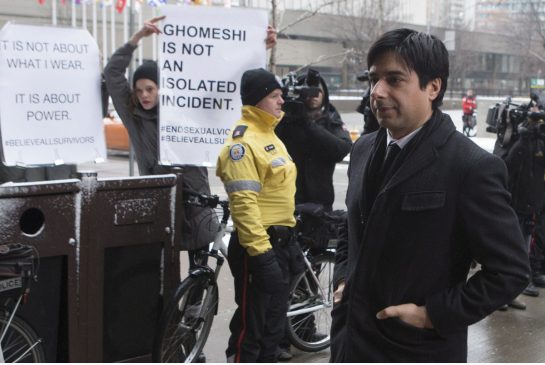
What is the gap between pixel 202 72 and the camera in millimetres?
4941

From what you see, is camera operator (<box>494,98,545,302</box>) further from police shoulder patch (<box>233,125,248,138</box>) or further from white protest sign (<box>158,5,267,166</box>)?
police shoulder patch (<box>233,125,248,138</box>)

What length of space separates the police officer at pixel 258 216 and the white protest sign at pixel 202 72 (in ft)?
1.78

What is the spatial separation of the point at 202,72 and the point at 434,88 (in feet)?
9.15

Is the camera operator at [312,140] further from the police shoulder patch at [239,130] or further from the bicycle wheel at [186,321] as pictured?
the bicycle wheel at [186,321]

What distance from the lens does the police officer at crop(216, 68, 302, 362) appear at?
13.8ft

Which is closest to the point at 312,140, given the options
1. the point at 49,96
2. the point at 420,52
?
the point at 49,96

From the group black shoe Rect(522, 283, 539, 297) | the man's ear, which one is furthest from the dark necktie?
black shoe Rect(522, 283, 539, 297)

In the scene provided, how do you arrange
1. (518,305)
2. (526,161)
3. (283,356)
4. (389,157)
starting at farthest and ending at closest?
(526,161), (518,305), (283,356), (389,157)

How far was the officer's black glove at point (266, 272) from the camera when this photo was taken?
4.28m

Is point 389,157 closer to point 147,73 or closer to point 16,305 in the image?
point 16,305

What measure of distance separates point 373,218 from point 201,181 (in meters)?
2.73

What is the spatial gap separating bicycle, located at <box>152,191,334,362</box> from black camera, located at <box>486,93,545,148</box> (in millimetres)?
2520

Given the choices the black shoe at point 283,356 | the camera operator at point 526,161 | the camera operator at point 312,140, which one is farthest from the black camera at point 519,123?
the black shoe at point 283,356

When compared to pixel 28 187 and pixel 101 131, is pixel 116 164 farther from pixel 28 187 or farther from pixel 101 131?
pixel 28 187
